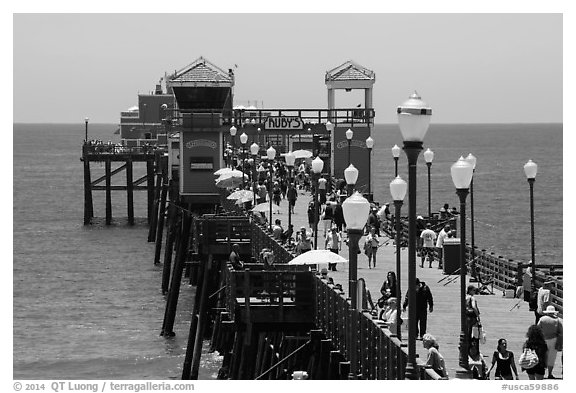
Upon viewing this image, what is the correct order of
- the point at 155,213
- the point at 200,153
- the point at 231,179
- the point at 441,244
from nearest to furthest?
the point at 441,244, the point at 231,179, the point at 200,153, the point at 155,213

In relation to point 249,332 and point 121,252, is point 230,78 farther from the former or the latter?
point 249,332

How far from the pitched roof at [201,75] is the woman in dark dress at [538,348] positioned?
4817cm

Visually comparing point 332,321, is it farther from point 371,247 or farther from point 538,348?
point 371,247

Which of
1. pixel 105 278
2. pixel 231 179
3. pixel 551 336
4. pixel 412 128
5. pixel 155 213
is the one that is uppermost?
pixel 412 128

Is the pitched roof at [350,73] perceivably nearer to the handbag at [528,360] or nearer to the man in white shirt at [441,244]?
the man in white shirt at [441,244]

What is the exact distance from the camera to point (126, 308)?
2377 inches

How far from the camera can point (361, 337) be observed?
24.4m

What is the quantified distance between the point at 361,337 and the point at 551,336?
2908 mm

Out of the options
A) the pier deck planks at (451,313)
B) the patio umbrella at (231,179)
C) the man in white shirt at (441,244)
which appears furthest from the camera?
the patio umbrella at (231,179)

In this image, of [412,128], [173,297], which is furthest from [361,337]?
[173,297]

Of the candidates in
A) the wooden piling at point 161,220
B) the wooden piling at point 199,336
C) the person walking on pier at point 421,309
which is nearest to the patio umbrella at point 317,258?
the person walking on pier at point 421,309

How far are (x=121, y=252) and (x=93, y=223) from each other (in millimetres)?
21343

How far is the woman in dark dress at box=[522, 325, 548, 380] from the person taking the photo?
2277cm

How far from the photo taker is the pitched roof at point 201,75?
70.6 m
